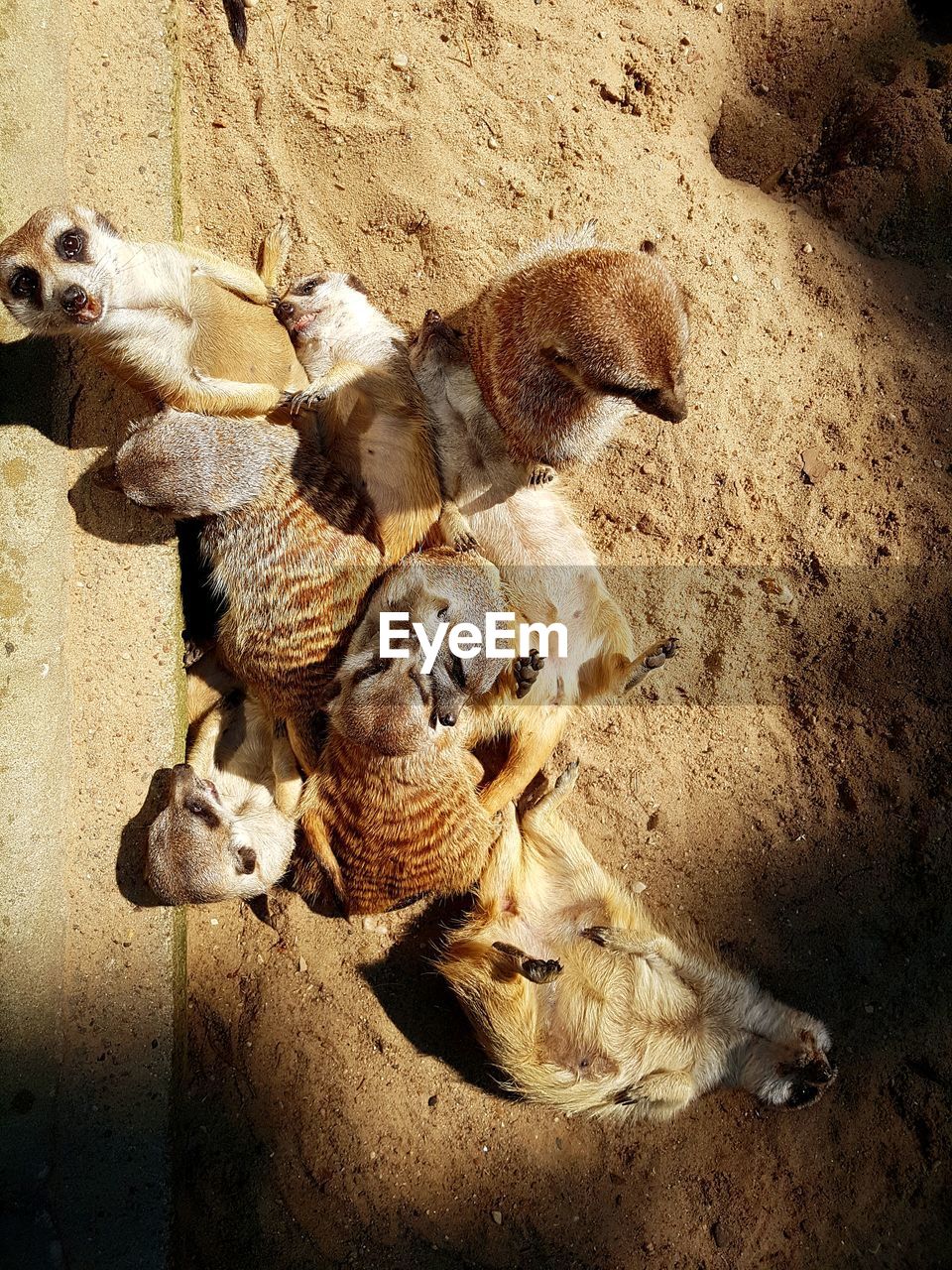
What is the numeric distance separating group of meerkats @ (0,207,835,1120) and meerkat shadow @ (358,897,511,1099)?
0.14 meters

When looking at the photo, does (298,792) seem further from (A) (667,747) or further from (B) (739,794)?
(B) (739,794)

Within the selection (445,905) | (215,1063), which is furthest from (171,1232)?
(445,905)

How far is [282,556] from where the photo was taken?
2.72m

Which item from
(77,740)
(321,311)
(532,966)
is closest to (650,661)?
(532,966)

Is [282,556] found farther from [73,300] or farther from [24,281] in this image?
[24,281]

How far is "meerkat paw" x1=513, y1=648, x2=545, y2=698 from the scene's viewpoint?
260 centimetres

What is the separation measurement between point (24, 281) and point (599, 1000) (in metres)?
2.64

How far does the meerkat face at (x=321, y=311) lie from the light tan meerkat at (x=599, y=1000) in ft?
5.28

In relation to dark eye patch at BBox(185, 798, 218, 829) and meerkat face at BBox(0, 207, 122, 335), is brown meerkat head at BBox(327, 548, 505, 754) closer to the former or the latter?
dark eye patch at BBox(185, 798, 218, 829)

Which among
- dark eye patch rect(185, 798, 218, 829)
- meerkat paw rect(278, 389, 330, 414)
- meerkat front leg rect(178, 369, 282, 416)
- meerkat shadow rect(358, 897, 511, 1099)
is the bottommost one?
meerkat shadow rect(358, 897, 511, 1099)

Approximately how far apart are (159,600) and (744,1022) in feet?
7.26

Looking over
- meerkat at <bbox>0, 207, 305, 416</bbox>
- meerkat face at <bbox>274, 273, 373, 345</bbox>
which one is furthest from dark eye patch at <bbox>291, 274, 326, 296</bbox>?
meerkat at <bbox>0, 207, 305, 416</bbox>

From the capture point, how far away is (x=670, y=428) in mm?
3191

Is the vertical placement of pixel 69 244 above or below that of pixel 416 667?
above
